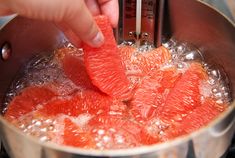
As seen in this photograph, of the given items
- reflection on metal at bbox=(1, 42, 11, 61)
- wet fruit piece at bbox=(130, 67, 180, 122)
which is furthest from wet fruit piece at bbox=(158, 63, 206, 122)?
reflection on metal at bbox=(1, 42, 11, 61)

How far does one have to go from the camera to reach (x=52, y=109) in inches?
32.4

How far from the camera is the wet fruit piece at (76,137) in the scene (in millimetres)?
712

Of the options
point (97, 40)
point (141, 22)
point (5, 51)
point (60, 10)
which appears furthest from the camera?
point (141, 22)

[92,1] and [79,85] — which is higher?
[92,1]

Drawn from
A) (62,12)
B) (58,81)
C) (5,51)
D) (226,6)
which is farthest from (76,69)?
(226,6)

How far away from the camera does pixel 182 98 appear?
2.69 ft

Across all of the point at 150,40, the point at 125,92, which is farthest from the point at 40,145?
the point at 150,40

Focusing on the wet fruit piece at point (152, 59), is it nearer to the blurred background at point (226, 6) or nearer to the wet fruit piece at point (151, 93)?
the wet fruit piece at point (151, 93)

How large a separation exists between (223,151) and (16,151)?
369 mm

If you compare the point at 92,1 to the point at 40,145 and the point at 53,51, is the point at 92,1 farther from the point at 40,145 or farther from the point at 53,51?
the point at 40,145

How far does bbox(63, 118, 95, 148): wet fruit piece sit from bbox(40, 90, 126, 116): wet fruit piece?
47 mm

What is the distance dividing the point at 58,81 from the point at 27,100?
0.10 metres

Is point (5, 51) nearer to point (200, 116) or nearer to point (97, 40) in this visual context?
point (97, 40)

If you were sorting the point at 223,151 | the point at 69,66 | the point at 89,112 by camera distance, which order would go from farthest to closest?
the point at 69,66
the point at 89,112
the point at 223,151
